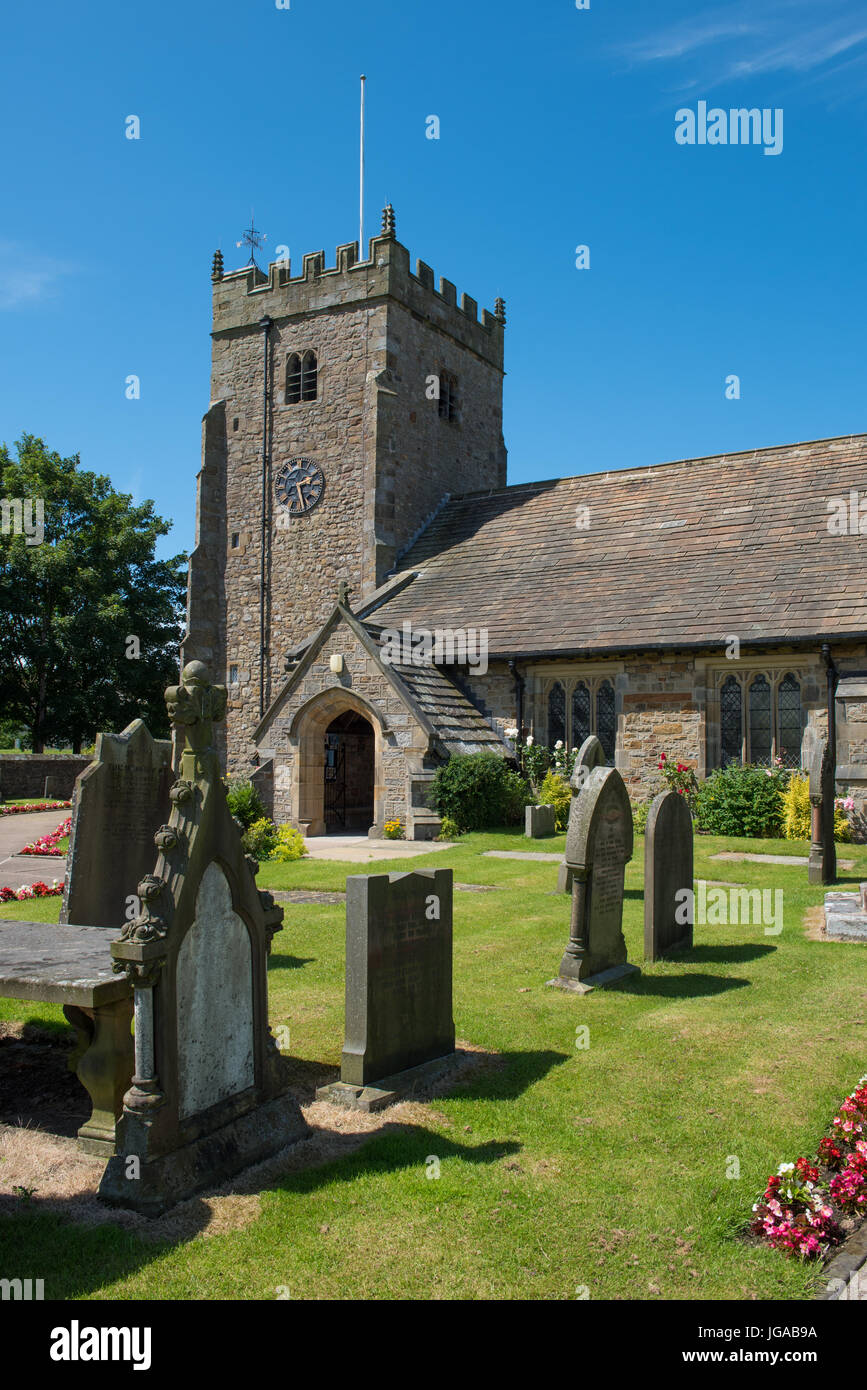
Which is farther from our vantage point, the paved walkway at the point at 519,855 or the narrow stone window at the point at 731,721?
the narrow stone window at the point at 731,721

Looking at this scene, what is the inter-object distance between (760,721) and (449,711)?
570 centimetres

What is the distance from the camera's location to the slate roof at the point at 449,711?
18188mm

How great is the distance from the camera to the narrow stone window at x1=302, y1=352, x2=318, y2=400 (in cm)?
2652

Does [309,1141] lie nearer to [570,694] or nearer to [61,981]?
[61,981]

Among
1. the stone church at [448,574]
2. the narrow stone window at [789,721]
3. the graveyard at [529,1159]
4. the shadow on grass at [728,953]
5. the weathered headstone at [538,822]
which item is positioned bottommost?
the graveyard at [529,1159]

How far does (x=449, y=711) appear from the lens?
18922 millimetres

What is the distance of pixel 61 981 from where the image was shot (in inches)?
187

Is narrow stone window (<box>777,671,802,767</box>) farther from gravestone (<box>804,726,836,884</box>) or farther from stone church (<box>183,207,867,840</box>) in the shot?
gravestone (<box>804,726,836,884</box>)

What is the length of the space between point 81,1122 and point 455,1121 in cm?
205

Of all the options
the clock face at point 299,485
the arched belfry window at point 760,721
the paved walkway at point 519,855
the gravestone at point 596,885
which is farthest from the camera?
the clock face at point 299,485

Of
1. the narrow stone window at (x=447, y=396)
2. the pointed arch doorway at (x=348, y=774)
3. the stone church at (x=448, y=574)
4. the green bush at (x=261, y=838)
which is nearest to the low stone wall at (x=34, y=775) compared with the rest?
the stone church at (x=448, y=574)

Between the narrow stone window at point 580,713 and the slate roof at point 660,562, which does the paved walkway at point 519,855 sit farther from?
Answer: the slate roof at point 660,562

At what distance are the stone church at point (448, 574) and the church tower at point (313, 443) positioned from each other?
72 millimetres

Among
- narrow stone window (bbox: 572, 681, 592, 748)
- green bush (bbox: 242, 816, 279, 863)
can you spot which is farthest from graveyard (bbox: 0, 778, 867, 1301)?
narrow stone window (bbox: 572, 681, 592, 748)
